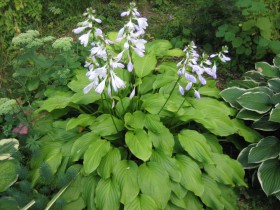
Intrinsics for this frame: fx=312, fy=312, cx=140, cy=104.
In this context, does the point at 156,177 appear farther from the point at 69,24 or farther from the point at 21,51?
the point at 69,24

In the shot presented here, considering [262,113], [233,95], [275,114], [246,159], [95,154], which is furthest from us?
[233,95]

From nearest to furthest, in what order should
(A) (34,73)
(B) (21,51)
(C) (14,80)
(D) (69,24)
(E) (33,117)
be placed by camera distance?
(E) (33,117) < (A) (34,73) < (C) (14,80) < (B) (21,51) < (D) (69,24)

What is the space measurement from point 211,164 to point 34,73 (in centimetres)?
253

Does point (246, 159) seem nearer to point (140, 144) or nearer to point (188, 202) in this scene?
point (188, 202)

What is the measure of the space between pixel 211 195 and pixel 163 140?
2.36 ft

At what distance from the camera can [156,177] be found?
2.90 metres

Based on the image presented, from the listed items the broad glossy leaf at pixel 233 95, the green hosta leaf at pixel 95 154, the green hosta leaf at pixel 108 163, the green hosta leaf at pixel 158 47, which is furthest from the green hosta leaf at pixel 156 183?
the green hosta leaf at pixel 158 47

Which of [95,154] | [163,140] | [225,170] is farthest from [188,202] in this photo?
[95,154]

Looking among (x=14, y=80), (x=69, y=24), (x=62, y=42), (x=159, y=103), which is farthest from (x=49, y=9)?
(x=159, y=103)

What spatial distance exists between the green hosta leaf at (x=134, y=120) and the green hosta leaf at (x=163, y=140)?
5.4 inches

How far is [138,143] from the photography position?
2.98 metres

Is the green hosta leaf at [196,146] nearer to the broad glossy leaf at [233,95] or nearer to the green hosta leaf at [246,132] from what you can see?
the green hosta leaf at [246,132]

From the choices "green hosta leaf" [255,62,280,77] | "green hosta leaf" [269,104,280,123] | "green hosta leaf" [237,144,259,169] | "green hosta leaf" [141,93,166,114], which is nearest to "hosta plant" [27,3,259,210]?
"green hosta leaf" [141,93,166,114]

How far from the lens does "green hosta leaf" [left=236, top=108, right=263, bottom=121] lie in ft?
11.9
